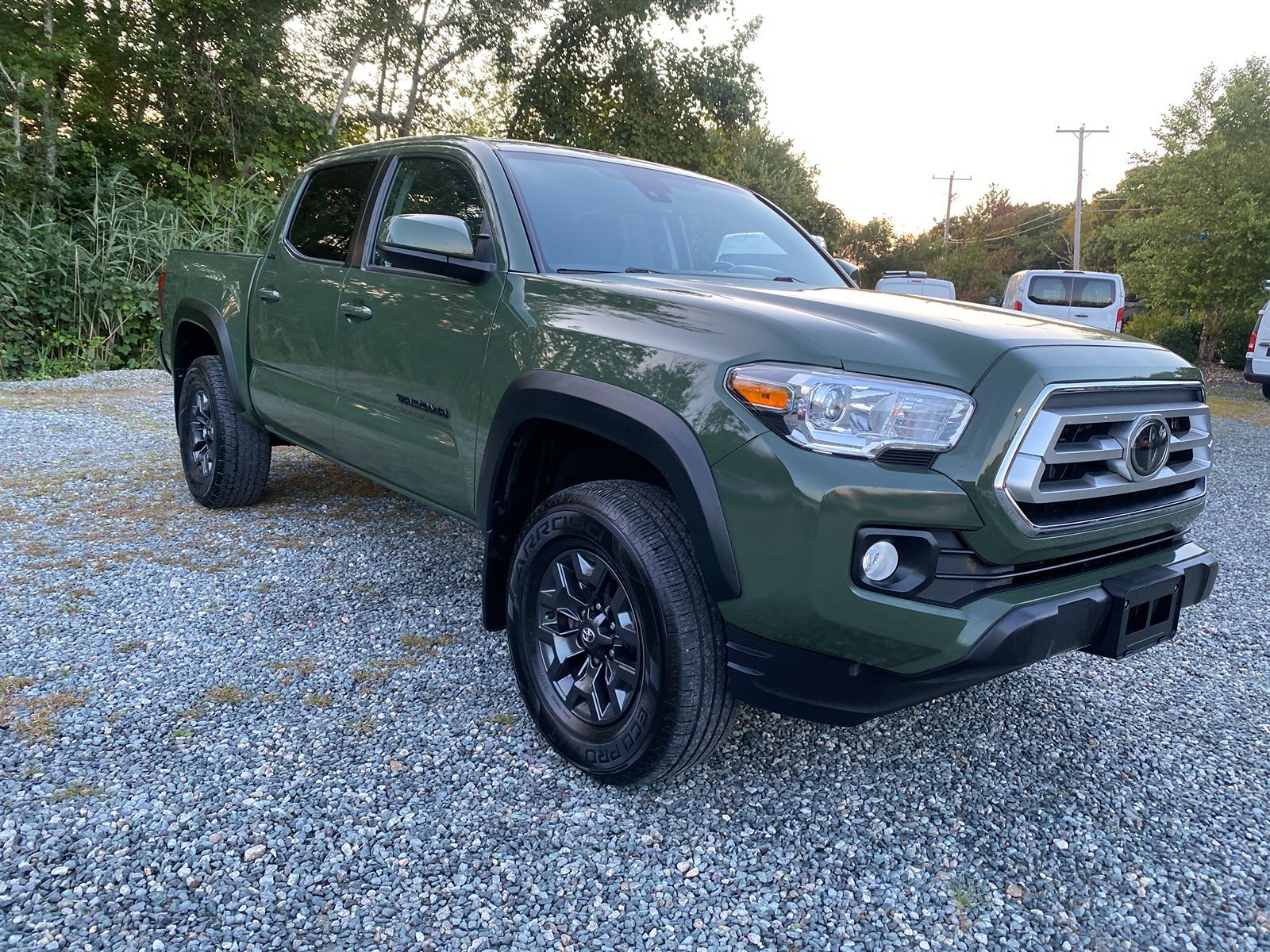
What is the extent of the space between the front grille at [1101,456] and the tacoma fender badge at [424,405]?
6.10ft

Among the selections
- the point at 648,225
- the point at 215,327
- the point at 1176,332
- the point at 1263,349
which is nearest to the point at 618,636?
the point at 648,225

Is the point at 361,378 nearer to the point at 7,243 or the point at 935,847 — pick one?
the point at 935,847

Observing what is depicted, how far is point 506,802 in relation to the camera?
2439 millimetres

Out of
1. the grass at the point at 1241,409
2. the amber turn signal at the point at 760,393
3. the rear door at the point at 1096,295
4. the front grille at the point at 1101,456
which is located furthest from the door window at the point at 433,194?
the rear door at the point at 1096,295

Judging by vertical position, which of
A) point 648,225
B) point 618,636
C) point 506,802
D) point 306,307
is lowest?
point 506,802

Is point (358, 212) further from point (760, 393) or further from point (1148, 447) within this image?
point (1148, 447)

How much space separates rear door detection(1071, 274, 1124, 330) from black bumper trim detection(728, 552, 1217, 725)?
1388cm

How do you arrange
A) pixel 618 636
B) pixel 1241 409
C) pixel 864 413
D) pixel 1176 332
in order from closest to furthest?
1. pixel 864 413
2. pixel 618 636
3. pixel 1241 409
4. pixel 1176 332

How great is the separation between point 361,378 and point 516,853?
2.05 metres

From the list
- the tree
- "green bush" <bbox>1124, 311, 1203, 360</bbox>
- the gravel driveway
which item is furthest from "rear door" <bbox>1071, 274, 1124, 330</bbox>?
the gravel driveway

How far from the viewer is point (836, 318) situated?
231 centimetres

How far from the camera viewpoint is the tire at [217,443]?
15.6 ft

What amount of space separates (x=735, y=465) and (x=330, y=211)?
2.88 metres

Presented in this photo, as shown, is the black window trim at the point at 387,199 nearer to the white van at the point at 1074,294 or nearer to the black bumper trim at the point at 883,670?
the black bumper trim at the point at 883,670
